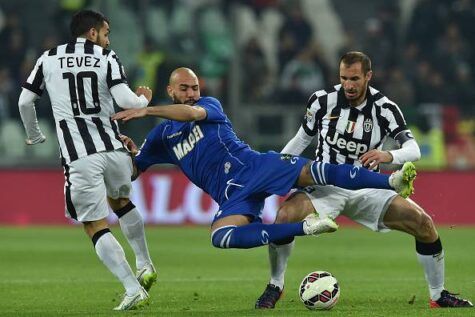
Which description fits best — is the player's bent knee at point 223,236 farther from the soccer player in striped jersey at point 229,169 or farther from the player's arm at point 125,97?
the player's arm at point 125,97

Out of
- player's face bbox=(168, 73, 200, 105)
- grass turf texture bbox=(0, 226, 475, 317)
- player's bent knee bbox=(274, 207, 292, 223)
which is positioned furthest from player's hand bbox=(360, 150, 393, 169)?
player's face bbox=(168, 73, 200, 105)

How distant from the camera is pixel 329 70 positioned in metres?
20.2

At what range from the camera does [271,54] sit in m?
20.6

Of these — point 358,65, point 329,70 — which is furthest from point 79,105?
point 329,70

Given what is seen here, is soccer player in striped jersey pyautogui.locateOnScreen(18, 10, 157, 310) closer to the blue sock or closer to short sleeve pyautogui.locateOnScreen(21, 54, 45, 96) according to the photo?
short sleeve pyautogui.locateOnScreen(21, 54, 45, 96)

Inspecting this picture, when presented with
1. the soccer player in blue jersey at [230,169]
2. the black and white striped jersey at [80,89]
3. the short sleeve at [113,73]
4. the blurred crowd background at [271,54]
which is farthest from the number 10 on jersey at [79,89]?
the blurred crowd background at [271,54]

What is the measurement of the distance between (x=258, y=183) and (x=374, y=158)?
2.75 feet

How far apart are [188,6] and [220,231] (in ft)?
41.0

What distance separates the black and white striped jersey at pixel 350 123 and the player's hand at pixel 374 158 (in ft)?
1.31

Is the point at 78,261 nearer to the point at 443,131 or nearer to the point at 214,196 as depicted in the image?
the point at 214,196

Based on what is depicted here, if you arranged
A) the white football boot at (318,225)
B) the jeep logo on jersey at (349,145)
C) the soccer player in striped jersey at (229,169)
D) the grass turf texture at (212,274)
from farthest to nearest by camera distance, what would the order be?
1. the jeep logo on jersey at (349,145)
2. the grass turf texture at (212,274)
3. the soccer player in striped jersey at (229,169)
4. the white football boot at (318,225)

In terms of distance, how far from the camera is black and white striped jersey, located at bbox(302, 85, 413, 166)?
8258mm

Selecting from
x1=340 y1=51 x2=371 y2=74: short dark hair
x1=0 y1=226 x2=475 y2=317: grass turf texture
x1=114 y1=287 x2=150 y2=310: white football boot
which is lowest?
x1=0 y1=226 x2=475 y2=317: grass turf texture

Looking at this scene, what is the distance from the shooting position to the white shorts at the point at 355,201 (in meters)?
8.16
